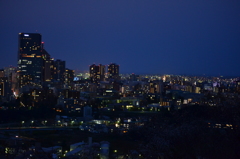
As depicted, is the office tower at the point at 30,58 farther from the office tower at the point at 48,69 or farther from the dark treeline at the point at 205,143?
the dark treeline at the point at 205,143

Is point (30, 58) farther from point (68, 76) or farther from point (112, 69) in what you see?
point (112, 69)

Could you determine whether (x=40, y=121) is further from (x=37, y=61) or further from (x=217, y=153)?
(x=37, y=61)

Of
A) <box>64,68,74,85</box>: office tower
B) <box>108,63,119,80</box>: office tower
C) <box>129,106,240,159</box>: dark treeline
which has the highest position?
<box>108,63,119,80</box>: office tower

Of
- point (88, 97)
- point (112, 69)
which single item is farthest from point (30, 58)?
point (112, 69)

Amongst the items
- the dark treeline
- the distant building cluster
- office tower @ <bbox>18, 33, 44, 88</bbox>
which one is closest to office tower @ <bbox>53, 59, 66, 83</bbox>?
the distant building cluster

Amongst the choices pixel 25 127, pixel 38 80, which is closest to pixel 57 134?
pixel 25 127

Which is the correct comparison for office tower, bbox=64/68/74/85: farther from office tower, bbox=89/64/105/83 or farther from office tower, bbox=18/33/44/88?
office tower, bbox=18/33/44/88
